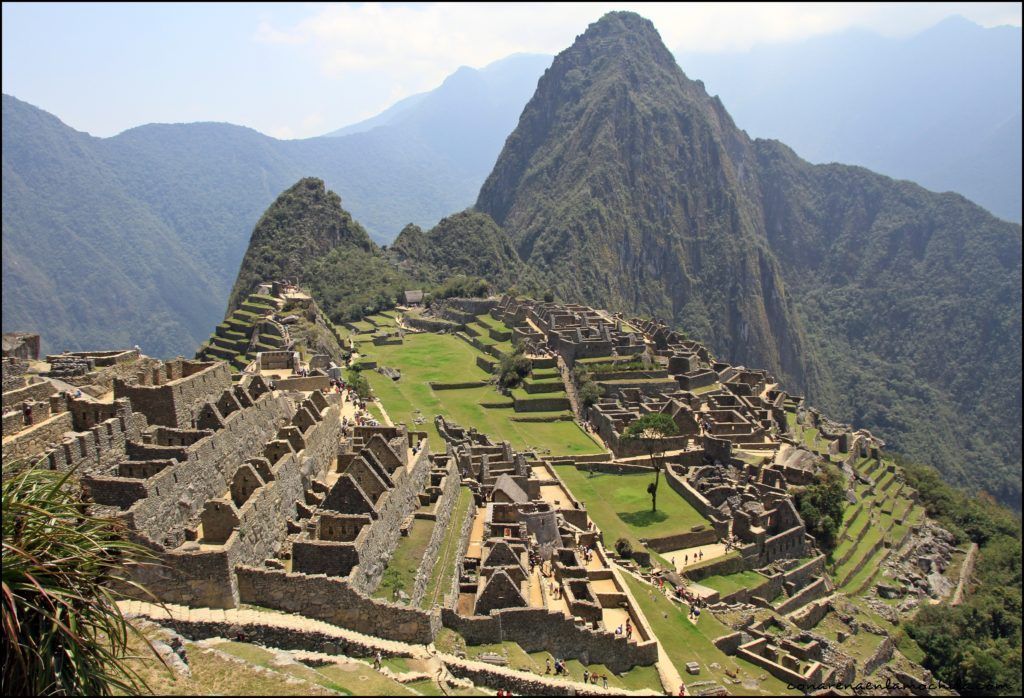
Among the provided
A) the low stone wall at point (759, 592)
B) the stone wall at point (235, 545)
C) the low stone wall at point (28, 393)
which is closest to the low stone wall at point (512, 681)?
the stone wall at point (235, 545)

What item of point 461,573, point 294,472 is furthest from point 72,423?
point 461,573

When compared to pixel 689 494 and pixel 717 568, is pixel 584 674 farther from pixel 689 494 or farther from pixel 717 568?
pixel 689 494

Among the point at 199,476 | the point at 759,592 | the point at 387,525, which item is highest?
the point at 199,476

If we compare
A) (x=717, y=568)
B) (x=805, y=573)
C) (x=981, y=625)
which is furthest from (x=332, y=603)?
(x=981, y=625)

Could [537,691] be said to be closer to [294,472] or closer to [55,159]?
[294,472]

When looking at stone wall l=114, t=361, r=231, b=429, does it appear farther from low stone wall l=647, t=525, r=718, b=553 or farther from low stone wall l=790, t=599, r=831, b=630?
low stone wall l=790, t=599, r=831, b=630

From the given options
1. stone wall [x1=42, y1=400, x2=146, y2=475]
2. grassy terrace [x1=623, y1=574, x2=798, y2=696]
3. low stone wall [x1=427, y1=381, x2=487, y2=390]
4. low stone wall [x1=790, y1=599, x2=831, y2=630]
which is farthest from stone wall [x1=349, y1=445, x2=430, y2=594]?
low stone wall [x1=427, y1=381, x2=487, y2=390]

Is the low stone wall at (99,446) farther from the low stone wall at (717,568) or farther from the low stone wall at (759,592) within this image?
the low stone wall at (759,592)
